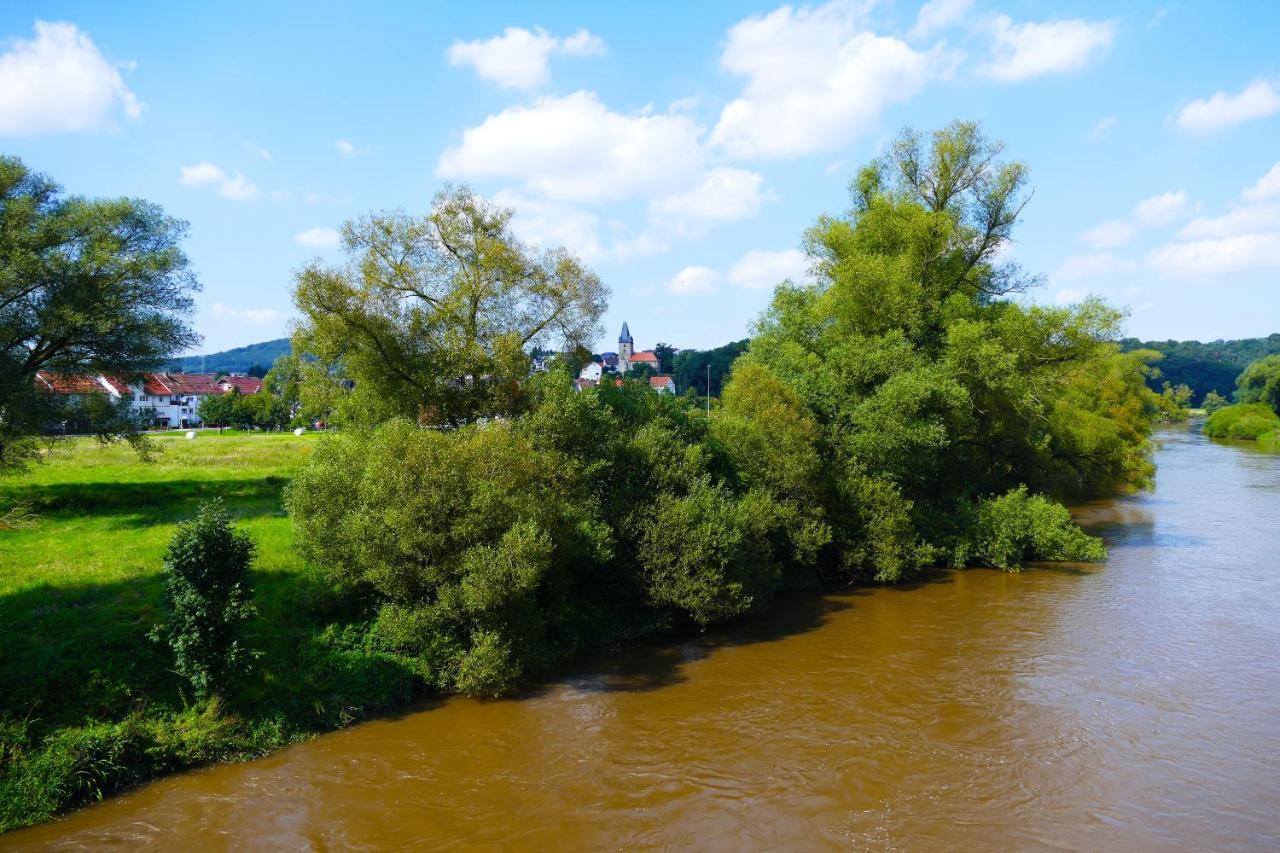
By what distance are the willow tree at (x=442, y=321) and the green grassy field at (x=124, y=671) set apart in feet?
17.4

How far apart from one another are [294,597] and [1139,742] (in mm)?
19017

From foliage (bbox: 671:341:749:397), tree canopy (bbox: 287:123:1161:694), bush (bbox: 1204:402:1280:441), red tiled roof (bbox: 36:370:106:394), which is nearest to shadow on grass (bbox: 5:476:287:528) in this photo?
red tiled roof (bbox: 36:370:106:394)

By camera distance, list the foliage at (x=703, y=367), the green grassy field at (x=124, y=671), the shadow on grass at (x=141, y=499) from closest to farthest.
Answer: the green grassy field at (x=124, y=671), the shadow on grass at (x=141, y=499), the foliage at (x=703, y=367)

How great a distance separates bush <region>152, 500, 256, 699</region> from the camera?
14.5 meters

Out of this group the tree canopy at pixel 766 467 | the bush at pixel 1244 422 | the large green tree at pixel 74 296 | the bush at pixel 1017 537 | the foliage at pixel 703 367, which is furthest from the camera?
the foliage at pixel 703 367

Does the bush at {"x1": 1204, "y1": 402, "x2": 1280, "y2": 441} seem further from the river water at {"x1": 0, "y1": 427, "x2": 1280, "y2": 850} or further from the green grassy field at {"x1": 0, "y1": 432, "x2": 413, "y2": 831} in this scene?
the green grassy field at {"x1": 0, "y1": 432, "x2": 413, "y2": 831}

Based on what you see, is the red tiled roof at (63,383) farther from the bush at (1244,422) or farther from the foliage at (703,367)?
the foliage at (703,367)

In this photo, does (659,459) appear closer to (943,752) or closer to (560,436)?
(560,436)

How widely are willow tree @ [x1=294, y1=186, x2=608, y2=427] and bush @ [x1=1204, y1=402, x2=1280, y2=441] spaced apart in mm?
93525

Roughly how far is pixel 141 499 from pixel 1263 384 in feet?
432

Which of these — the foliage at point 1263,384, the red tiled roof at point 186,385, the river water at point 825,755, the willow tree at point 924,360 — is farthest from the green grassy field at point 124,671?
the foliage at point 1263,384

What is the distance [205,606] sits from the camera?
571 inches

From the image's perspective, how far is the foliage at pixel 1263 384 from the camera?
9806 centimetres

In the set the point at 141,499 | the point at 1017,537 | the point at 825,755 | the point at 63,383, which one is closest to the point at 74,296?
the point at 63,383
